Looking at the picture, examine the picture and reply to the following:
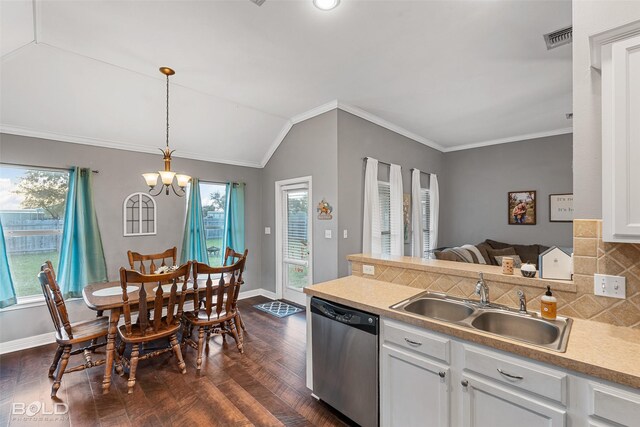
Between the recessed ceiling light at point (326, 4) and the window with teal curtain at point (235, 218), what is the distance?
11.0 feet

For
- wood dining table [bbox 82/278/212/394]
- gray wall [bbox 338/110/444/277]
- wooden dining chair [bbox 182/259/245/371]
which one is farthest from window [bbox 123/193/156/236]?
gray wall [bbox 338/110/444/277]

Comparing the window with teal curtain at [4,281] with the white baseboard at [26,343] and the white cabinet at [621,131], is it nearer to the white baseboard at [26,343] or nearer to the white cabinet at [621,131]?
the white baseboard at [26,343]

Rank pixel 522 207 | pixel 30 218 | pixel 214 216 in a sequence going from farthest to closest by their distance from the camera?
pixel 522 207
pixel 214 216
pixel 30 218

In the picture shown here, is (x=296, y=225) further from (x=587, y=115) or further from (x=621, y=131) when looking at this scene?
(x=621, y=131)

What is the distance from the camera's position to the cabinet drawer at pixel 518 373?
1192 millimetres

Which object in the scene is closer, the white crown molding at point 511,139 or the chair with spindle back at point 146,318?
the chair with spindle back at point 146,318

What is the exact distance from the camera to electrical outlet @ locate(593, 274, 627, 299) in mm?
1469

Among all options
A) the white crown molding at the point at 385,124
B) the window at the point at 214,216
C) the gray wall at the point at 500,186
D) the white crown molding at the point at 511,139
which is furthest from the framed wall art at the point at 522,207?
the window at the point at 214,216

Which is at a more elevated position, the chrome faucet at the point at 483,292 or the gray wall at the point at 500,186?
the gray wall at the point at 500,186

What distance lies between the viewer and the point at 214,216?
4832 mm

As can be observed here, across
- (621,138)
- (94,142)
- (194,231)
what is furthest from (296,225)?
(621,138)

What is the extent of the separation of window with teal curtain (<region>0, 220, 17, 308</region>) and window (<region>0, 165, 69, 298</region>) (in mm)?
118

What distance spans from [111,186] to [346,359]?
381cm

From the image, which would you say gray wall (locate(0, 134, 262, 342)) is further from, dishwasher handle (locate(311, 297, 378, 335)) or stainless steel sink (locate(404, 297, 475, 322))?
stainless steel sink (locate(404, 297, 475, 322))
